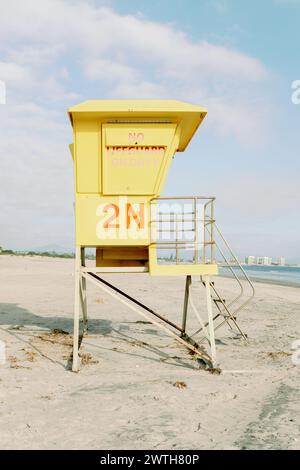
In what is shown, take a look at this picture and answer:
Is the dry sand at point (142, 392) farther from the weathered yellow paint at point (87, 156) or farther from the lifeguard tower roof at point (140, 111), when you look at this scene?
the lifeguard tower roof at point (140, 111)

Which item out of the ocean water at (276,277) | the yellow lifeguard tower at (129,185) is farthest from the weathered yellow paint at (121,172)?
the ocean water at (276,277)

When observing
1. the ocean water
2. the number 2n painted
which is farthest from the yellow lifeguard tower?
the ocean water

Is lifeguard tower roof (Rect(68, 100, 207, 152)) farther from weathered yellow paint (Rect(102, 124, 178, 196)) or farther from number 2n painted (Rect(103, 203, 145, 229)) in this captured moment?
number 2n painted (Rect(103, 203, 145, 229))

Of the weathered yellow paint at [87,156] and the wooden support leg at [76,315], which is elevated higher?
the weathered yellow paint at [87,156]

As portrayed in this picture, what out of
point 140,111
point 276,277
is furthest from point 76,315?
point 276,277

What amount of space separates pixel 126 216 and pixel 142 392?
3.45 m

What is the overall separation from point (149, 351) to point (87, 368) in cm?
208

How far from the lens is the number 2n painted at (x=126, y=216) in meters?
8.70

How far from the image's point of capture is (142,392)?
22.4 feet

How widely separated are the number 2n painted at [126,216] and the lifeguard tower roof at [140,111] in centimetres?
172

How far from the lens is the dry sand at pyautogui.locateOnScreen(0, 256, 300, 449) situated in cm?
523

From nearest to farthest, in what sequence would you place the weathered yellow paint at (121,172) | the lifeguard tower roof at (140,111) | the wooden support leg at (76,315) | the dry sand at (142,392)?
the dry sand at (142,392), the wooden support leg at (76,315), the lifeguard tower roof at (140,111), the weathered yellow paint at (121,172)

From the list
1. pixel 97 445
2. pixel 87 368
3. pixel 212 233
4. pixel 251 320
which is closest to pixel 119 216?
pixel 212 233

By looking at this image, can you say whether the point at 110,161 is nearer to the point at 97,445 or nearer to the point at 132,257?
the point at 132,257
